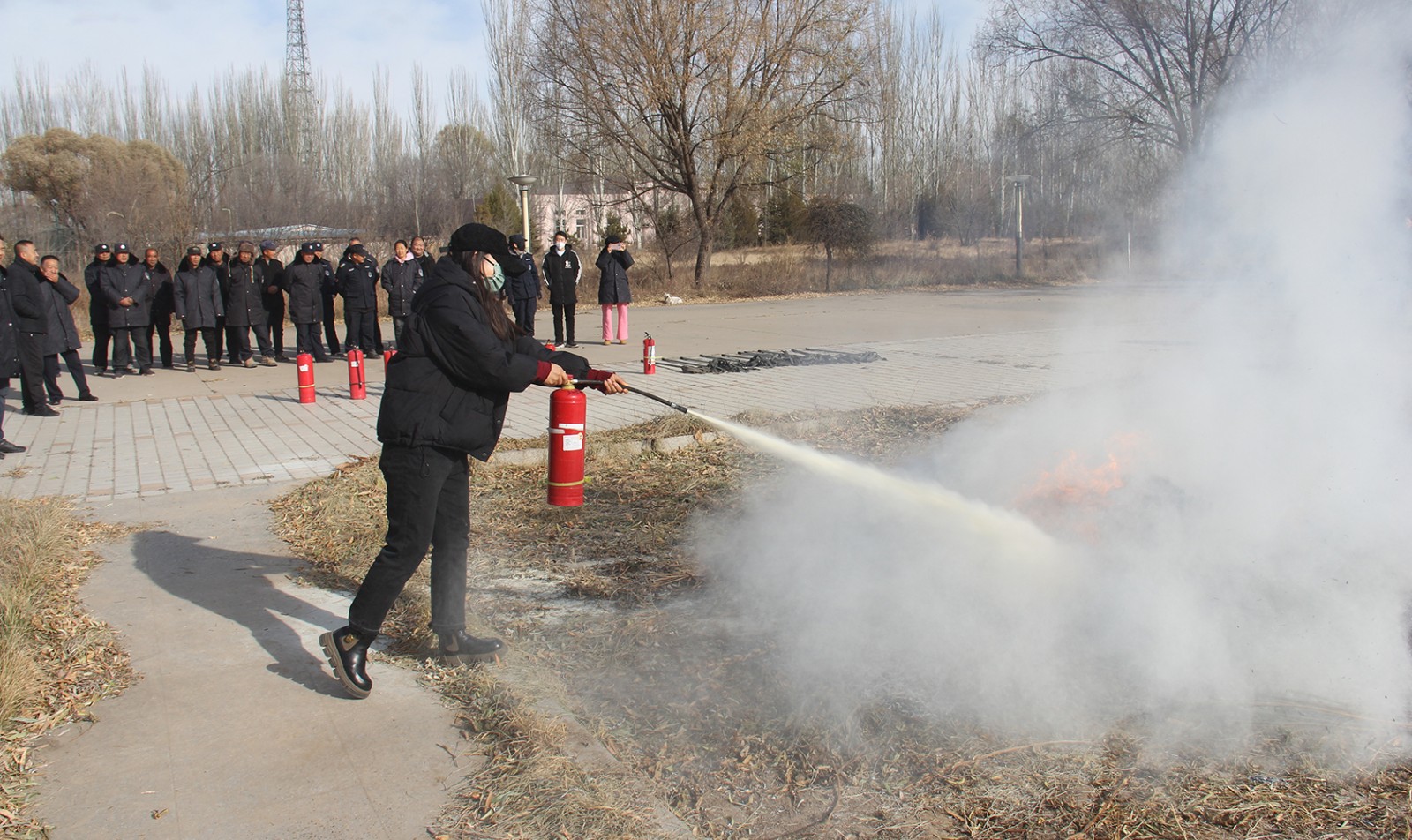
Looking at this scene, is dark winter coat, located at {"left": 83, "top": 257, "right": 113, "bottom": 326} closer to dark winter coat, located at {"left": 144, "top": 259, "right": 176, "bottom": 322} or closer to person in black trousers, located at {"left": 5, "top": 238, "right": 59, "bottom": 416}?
dark winter coat, located at {"left": 144, "top": 259, "right": 176, "bottom": 322}

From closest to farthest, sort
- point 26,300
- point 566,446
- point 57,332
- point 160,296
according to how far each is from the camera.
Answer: point 566,446 → point 26,300 → point 57,332 → point 160,296

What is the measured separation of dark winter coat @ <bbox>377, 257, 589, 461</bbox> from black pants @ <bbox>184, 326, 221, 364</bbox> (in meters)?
12.4

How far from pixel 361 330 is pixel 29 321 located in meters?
5.18

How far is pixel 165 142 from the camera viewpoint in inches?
1761

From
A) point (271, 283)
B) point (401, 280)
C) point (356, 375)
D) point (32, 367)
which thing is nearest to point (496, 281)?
point (356, 375)

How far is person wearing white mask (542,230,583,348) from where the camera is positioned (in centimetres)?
1591

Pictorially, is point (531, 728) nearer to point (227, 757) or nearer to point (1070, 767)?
point (227, 757)

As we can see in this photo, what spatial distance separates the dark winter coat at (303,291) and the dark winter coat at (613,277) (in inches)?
174

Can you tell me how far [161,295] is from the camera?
1455cm

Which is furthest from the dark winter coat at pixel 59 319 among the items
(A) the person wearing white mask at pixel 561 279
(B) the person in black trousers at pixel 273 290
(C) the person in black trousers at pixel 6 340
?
(A) the person wearing white mask at pixel 561 279

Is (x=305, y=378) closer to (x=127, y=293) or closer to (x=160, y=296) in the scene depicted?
(x=127, y=293)

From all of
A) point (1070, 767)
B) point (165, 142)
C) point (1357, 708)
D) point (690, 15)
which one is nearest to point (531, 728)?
point (1070, 767)

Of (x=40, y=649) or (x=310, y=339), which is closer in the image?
(x=40, y=649)

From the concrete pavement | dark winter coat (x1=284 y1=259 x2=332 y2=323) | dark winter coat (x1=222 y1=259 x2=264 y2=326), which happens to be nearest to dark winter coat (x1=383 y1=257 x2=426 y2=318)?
dark winter coat (x1=284 y1=259 x2=332 y2=323)
